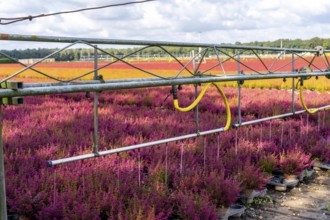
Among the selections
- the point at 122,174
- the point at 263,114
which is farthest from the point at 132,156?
the point at 263,114

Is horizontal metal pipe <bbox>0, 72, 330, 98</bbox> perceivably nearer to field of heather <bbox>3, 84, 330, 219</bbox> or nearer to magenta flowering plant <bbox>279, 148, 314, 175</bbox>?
field of heather <bbox>3, 84, 330, 219</bbox>

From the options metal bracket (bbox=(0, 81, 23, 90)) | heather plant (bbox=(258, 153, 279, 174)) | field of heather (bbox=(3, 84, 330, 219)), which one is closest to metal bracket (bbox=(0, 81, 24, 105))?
metal bracket (bbox=(0, 81, 23, 90))

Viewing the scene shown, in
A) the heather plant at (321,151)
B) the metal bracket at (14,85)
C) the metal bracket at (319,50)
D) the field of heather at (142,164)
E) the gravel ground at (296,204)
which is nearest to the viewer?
the metal bracket at (14,85)

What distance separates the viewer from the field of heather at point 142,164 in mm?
3594

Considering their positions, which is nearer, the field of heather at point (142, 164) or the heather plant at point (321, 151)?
the field of heather at point (142, 164)

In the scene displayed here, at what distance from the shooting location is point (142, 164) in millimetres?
4891

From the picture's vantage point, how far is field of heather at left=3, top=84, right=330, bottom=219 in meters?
3.59

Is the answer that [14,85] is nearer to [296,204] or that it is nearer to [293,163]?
[296,204]

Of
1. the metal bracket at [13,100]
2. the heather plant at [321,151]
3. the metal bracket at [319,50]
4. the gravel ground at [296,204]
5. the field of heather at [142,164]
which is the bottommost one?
the gravel ground at [296,204]

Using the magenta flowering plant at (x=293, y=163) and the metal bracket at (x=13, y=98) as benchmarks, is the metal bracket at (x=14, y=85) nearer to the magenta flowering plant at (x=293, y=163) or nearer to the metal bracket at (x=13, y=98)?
the metal bracket at (x=13, y=98)

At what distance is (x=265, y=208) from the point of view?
452cm

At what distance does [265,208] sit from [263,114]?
4.69m

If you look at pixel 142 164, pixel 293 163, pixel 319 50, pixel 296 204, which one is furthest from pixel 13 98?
pixel 319 50

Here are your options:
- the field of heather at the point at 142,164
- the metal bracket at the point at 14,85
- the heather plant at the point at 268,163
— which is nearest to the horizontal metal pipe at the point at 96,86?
the metal bracket at the point at 14,85
